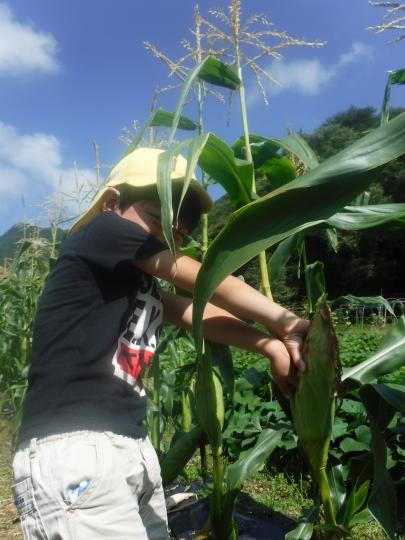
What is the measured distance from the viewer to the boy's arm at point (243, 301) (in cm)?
110

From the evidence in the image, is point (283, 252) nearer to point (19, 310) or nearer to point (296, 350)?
point (296, 350)

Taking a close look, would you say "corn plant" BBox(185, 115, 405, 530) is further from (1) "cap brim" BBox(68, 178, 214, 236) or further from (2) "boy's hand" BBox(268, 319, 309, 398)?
(1) "cap brim" BBox(68, 178, 214, 236)

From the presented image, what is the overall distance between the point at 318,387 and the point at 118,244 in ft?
1.76

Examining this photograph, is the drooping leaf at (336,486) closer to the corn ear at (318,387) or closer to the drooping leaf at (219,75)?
the corn ear at (318,387)

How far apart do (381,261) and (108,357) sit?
74.5 ft

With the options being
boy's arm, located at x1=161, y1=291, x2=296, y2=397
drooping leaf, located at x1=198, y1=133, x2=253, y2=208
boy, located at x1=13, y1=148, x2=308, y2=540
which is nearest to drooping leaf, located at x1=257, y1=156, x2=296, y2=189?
drooping leaf, located at x1=198, y1=133, x2=253, y2=208

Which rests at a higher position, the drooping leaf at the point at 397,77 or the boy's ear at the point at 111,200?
the drooping leaf at the point at 397,77

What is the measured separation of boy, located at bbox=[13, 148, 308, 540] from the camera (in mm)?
1070

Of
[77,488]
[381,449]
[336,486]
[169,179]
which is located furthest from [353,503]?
[169,179]

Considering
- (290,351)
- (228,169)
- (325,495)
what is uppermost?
(228,169)

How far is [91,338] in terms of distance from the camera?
1.18 m

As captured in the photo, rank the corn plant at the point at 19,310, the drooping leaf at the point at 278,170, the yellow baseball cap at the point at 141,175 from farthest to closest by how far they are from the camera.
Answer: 1. the corn plant at the point at 19,310
2. the drooping leaf at the point at 278,170
3. the yellow baseball cap at the point at 141,175

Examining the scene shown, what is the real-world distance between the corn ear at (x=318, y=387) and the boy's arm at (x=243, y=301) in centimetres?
4

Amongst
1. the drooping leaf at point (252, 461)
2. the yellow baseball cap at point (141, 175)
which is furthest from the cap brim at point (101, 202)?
the drooping leaf at point (252, 461)
